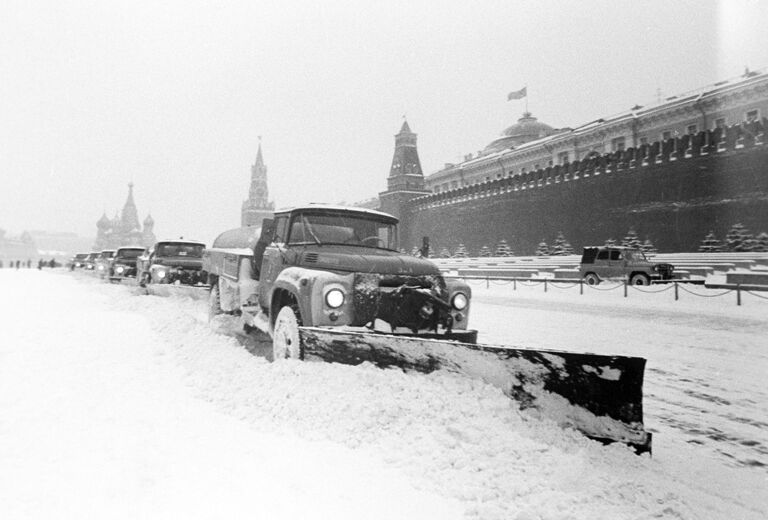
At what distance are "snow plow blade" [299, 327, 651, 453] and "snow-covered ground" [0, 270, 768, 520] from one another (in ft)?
0.34

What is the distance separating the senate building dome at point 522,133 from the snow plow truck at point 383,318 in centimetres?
5046

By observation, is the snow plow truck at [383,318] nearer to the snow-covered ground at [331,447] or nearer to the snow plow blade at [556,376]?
the snow plow blade at [556,376]

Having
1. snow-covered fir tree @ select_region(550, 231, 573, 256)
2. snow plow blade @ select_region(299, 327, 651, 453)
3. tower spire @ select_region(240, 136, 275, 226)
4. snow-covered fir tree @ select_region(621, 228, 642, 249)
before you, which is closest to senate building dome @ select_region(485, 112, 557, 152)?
snow-covered fir tree @ select_region(550, 231, 573, 256)

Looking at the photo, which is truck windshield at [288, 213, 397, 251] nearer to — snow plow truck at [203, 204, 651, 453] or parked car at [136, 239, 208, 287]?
snow plow truck at [203, 204, 651, 453]

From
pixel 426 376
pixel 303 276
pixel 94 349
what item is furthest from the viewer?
pixel 94 349

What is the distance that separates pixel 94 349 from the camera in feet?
19.0

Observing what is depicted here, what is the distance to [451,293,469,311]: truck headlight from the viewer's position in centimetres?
491

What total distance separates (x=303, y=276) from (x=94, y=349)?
3.30 m

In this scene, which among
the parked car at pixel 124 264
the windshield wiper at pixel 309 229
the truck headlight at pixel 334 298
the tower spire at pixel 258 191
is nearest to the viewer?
the truck headlight at pixel 334 298

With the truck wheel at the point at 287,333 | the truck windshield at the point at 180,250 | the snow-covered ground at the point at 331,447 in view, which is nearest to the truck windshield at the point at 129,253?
the truck windshield at the point at 180,250

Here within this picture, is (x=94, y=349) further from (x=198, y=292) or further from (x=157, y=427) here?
(x=198, y=292)

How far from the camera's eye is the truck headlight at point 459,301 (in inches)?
193

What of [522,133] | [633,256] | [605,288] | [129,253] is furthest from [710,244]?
[522,133]

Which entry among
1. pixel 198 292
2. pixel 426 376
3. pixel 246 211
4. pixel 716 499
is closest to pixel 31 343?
pixel 198 292
